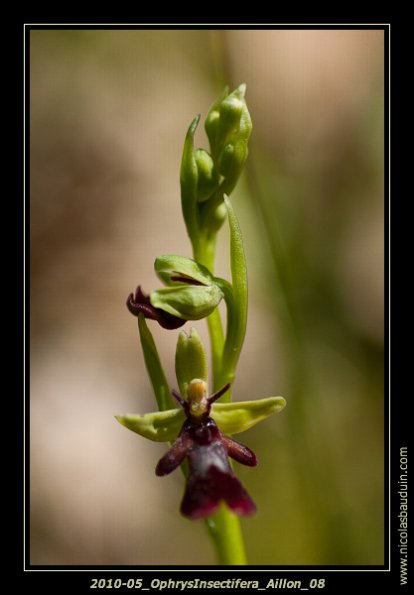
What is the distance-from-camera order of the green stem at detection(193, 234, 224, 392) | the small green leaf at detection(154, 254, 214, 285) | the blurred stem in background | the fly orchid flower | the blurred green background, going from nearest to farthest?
the fly orchid flower < the small green leaf at detection(154, 254, 214, 285) < the green stem at detection(193, 234, 224, 392) < the blurred stem in background < the blurred green background

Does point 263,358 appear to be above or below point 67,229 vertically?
below

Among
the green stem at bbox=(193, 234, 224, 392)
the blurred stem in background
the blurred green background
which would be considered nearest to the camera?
the green stem at bbox=(193, 234, 224, 392)

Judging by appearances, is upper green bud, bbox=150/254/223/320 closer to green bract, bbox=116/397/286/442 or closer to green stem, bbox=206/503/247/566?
green bract, bbox=116/397/286/442

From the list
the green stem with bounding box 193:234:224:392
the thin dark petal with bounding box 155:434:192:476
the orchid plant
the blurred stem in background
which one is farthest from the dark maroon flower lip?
the blurred stem in background

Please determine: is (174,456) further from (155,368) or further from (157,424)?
(155,368)

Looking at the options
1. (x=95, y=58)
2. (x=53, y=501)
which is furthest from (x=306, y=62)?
(x=53, y=501)

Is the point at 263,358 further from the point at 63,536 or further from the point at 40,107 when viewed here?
the point at 40,107

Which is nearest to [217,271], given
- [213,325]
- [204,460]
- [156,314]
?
[213,325]

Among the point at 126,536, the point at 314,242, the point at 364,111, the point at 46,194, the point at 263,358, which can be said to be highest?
Answer: the point at 364,111
